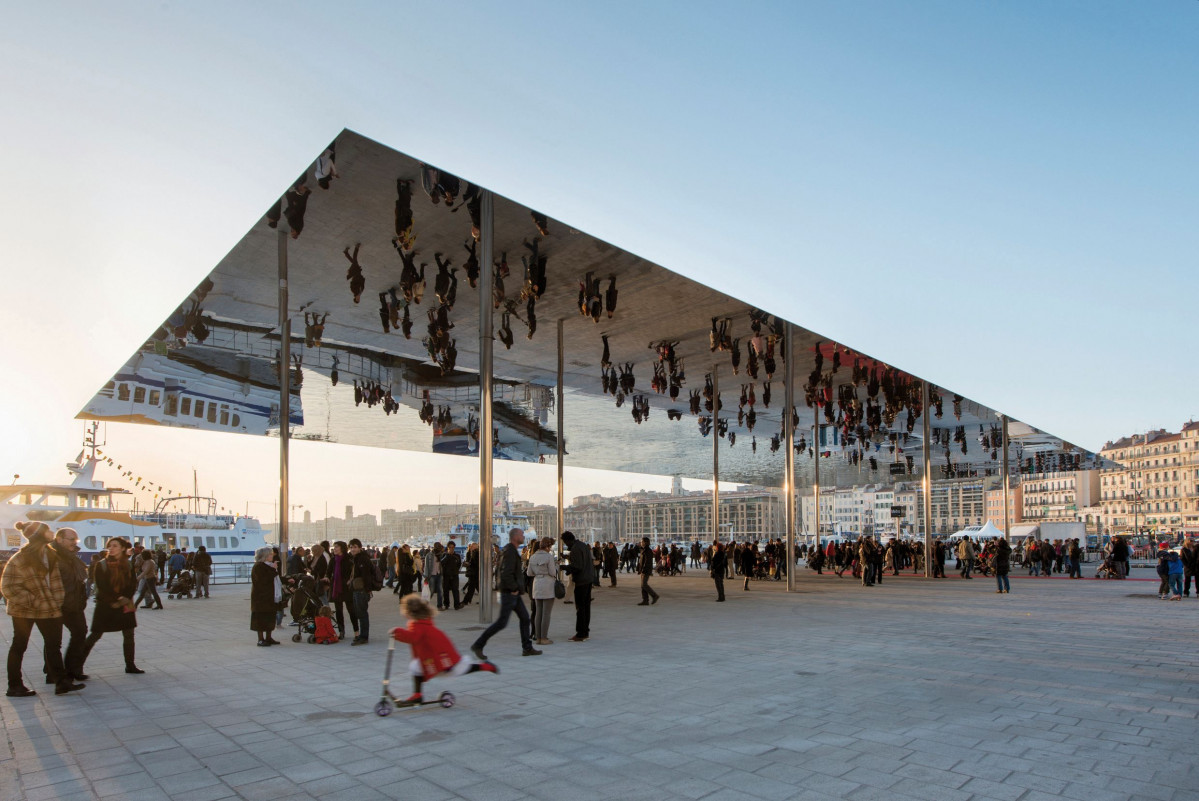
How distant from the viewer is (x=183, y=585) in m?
19.8

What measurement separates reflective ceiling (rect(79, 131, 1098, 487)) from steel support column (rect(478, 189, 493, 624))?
0.22m

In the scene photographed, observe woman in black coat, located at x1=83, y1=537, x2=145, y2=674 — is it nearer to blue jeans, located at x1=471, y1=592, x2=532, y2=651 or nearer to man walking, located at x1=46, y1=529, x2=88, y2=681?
man walking, located at x1=46, y1=529, x2=88, y2=681

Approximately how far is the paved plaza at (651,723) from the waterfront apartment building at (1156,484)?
4656 inches

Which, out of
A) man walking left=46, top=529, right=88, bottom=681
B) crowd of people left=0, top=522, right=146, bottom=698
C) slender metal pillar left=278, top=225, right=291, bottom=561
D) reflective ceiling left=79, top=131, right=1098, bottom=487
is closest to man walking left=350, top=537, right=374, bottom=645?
crowd of people left=0, top=522, right=146, bottom=698

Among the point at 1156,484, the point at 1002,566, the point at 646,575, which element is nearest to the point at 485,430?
the point at 646,575

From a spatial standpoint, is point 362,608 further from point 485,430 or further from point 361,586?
point 485,430

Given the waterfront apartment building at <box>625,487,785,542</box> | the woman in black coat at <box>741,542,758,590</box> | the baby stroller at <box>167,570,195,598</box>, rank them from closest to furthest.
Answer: the baby stroller at <box>167,570,195,598</box> < the woman in black coat at <box>741,542,758,590</box> < the waterfront apartment building at <box>625,487,785,542</box>

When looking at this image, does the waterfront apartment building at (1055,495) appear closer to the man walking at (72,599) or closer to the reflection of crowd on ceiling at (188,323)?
the reflection of crowd on ceiling at (188,323)

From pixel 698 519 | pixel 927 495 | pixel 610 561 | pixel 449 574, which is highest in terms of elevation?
pixel 927 495

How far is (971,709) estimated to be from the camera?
231 inches

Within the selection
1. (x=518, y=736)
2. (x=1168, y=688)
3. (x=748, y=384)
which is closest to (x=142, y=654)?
(x=518, y=736)

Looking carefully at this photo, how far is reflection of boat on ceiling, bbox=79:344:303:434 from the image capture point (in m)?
19.3

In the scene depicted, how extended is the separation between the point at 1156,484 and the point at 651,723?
14144 centimetres

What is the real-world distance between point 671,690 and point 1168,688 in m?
4.26
